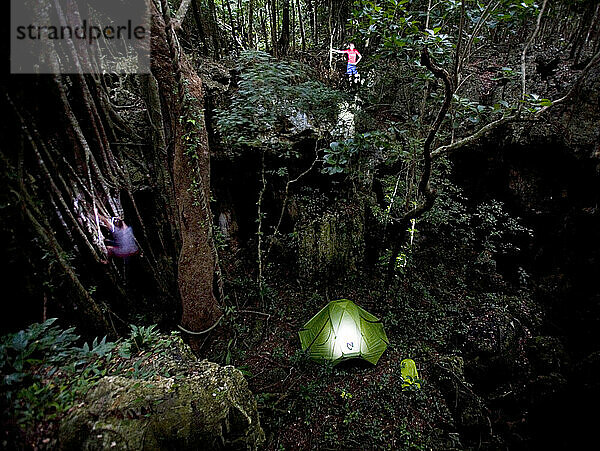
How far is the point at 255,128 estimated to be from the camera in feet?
16.4

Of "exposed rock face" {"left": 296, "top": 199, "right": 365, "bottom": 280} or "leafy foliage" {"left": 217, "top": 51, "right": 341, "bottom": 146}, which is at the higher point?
"leafy foliage" {"left": 217, "top": 51, "right": 341, "bottom": 146}

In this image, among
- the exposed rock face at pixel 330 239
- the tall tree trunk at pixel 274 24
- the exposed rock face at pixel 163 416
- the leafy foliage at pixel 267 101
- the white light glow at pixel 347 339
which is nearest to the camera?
the exposed rock face at pixel 163 416

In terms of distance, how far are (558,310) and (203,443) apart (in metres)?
7.57

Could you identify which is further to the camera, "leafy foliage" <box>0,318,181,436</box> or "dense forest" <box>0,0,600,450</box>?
"dense forest" <box>0,0,600,450</box>

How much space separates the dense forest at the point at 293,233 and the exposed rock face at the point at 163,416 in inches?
0.5

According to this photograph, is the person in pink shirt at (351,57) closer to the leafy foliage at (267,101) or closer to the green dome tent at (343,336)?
the leafy foliage at (267,101)

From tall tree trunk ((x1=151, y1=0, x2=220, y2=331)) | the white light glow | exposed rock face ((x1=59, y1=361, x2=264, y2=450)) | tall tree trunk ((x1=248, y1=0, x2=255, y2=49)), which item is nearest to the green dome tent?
the white light glow

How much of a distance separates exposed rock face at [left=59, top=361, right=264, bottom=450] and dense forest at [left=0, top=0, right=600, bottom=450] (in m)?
0.01

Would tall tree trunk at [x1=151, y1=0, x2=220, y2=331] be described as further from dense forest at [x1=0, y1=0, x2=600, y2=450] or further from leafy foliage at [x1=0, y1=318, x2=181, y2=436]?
leafy foliage at [x1=0, y1=318, x2=181, y2=436]

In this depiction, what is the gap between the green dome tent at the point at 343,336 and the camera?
16.5ft

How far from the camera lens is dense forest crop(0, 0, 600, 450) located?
2330mm

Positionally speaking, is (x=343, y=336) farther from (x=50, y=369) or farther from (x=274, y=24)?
(x=274, y=24)

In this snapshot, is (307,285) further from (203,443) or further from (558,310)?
(558,310)

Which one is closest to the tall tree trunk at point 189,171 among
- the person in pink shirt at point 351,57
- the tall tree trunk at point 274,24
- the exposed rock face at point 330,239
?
the exposed rock face at point 330,239
